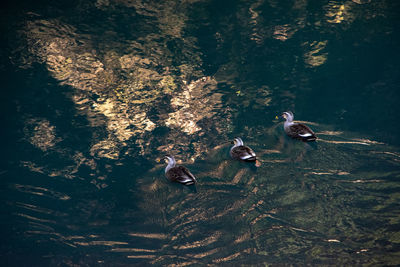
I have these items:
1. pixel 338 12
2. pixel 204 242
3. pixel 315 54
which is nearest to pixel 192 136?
pixel 204 242

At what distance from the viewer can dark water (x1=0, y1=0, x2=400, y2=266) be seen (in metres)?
7.74

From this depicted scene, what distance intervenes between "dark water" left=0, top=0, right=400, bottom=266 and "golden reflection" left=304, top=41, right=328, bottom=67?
48 millimetres

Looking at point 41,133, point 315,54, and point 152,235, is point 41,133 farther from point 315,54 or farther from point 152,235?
point 315,54

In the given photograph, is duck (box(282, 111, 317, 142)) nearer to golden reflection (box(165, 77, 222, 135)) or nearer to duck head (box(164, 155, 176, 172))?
golden reflection (box(165, 77, 222, 135))

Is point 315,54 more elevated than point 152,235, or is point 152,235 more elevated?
point 315,54

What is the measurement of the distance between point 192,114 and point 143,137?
182 cm

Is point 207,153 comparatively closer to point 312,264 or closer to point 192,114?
point 192,114

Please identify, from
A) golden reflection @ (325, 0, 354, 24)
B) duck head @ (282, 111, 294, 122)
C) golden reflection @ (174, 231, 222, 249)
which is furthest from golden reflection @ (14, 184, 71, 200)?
golden reflection @ (325, 0, 354, 24)

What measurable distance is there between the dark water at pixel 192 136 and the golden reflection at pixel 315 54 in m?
0.05

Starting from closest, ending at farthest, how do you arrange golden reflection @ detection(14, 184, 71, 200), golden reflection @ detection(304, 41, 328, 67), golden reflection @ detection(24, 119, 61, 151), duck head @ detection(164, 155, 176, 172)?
1. duck head @ detection(164, 155, 176, 172)
2. golden reflection @ detection(14, 184, 71, 200)
3. golden reflection @ detection(24, 119, 61, 151)
4. golden reflection @ detection(304, 41, 328, 67)

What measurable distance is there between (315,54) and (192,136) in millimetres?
6249

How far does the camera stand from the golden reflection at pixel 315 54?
11188 millimetres

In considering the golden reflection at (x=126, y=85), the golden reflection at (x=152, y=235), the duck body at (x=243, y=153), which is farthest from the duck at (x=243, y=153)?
the golden reflection at (x=152, y=235)

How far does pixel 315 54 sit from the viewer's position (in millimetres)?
11438
